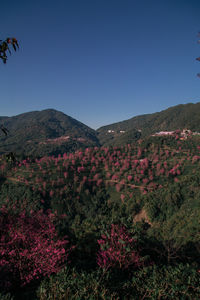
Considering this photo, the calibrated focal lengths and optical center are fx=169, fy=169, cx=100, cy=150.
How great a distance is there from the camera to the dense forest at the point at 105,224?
8.59 meters

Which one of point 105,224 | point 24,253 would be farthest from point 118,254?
point 105,224

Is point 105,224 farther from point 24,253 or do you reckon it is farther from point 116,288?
point 116,288

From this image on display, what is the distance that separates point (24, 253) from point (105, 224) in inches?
414

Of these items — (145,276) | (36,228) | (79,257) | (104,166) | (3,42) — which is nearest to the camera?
(3,42)

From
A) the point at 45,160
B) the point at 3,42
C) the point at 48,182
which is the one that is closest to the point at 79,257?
the point at 3,42

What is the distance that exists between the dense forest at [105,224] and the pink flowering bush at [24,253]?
62mm

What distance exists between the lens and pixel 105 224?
19250mm

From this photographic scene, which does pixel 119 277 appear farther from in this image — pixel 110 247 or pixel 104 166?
pixel 104 166

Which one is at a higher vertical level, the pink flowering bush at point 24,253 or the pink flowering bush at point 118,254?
the pink flowering bush at point 24,253

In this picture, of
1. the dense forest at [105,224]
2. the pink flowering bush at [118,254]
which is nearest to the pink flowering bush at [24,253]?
the dense forest at [105,224]

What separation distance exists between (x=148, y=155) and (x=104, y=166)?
3483cm

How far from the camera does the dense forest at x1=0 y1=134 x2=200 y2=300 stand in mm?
8586

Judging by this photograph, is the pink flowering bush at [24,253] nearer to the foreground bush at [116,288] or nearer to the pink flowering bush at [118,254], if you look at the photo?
the foreground bush at [116,288]

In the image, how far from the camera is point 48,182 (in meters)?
93.9
